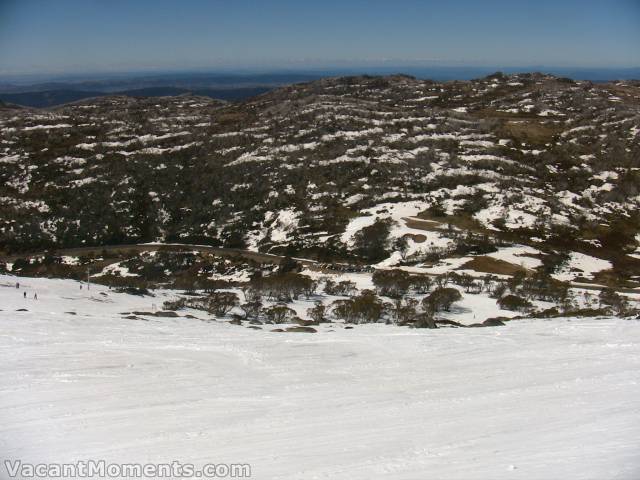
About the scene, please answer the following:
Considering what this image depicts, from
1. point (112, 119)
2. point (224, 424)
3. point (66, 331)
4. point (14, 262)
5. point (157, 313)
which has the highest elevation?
point (112, 119)

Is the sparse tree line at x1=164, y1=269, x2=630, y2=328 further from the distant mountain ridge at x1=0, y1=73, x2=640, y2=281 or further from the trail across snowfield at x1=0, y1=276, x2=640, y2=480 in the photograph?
the distant mountain ridge at x1=0, y1=73, x2=640, y2=281

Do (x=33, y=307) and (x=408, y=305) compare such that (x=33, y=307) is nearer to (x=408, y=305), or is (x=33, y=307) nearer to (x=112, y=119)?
(x=408, y=305)

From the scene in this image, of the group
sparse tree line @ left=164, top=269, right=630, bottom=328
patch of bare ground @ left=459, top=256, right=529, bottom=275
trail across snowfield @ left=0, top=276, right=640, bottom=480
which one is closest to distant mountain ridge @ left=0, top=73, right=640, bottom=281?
patch of bare ground @ left=459, top=256, right=529, bottom=275

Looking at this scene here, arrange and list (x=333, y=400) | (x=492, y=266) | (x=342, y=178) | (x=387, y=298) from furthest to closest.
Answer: (x=342, y=178) < (x=492, y=266) < (x=387, y=298) < (x=333, y=400)

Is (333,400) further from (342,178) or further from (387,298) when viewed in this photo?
(342,178)

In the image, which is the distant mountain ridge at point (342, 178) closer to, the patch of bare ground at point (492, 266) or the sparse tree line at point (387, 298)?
the patch of bare ground at point (492, 266)

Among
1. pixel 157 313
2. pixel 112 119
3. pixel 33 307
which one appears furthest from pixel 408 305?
pixel 112 119

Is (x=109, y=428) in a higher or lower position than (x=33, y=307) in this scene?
higher

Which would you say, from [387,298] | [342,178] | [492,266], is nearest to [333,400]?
[387,298]
